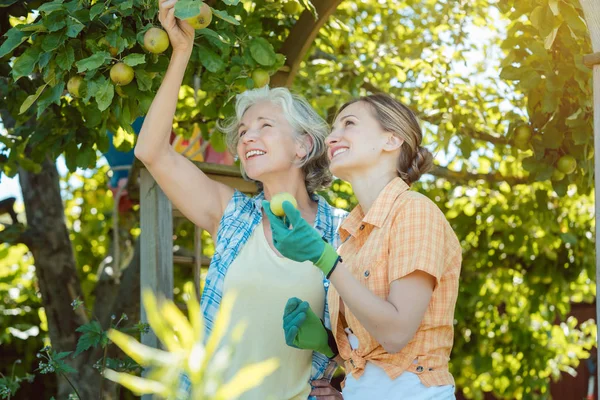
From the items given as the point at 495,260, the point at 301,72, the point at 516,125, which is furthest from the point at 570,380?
the point at 516,125

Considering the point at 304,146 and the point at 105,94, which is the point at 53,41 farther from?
the point at 304,146

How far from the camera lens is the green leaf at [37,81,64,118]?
2.15 metres

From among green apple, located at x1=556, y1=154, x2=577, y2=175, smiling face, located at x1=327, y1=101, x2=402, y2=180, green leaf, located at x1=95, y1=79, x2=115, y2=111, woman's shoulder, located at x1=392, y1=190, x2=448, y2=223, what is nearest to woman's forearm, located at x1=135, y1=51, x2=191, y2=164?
green leaf, located at x1=95, y1=79, x2=115, y2=111

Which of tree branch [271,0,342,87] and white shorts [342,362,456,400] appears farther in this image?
tree branch [271,0,342,87]

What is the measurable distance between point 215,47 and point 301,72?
6.57 feet

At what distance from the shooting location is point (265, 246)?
7.35 ft

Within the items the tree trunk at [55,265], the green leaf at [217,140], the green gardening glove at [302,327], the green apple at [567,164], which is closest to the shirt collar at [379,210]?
the green gardening glove at [302,327]

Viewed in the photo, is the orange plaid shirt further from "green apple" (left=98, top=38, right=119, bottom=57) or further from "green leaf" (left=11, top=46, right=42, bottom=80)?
"green leaf" (left=11, top=46, right=42, bottom=80)

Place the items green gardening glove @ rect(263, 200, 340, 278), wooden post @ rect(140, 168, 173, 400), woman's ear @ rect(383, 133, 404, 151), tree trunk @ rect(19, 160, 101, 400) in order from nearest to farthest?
green gardening glove @ rect(263, 200, 340, 278) → woman's ear @ rect(383, 133, 404, 151) → wooden post @ rect(140, 168, 173, 400) → tree trunk @ rect(19, 160, 101, 400)

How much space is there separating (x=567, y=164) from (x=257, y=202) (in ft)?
4.02

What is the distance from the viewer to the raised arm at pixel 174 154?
210 centimetres

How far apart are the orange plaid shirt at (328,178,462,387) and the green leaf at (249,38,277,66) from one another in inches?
38.6

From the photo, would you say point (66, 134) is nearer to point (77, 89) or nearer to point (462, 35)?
point (77, 89)

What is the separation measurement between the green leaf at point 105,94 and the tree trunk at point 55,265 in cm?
218
